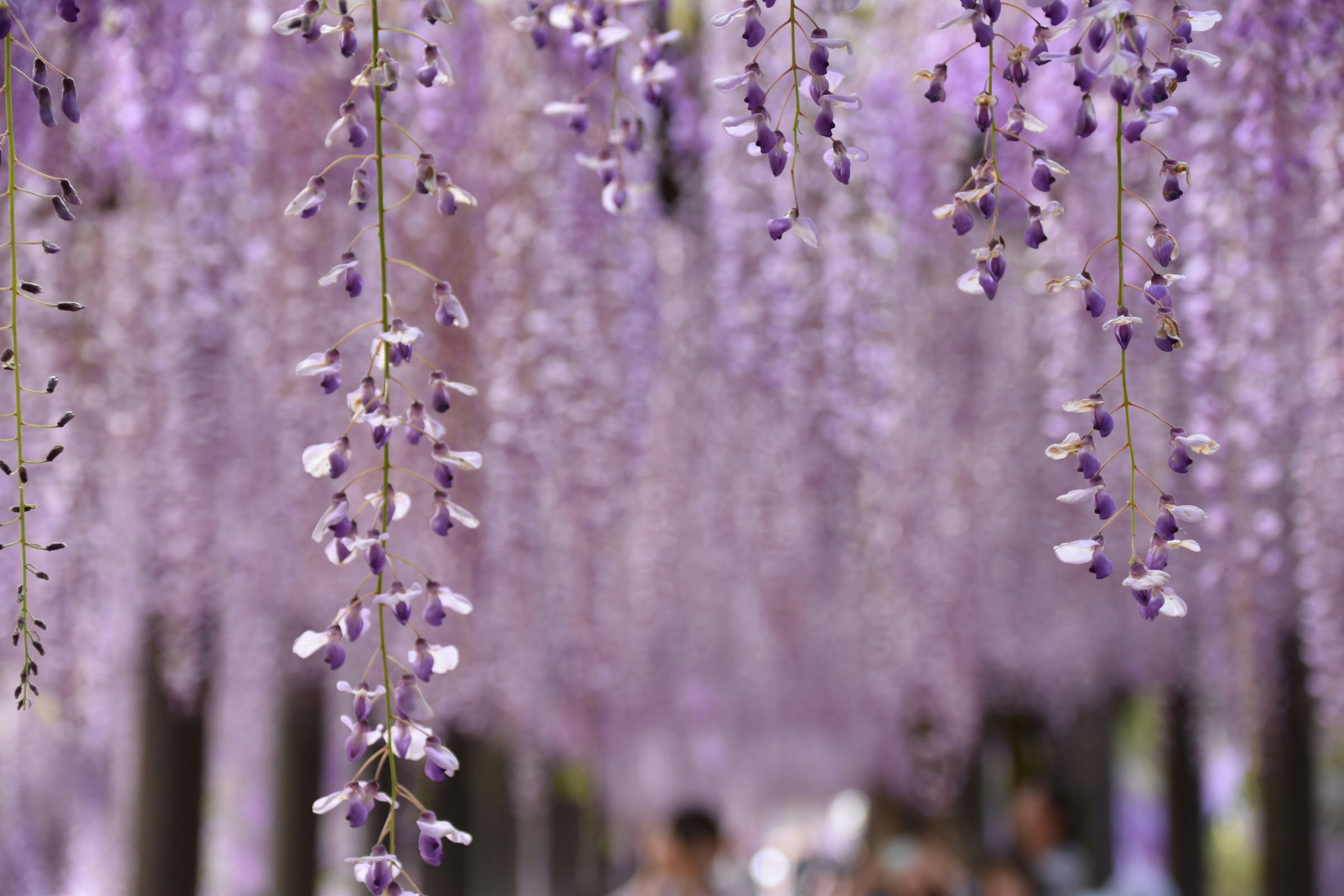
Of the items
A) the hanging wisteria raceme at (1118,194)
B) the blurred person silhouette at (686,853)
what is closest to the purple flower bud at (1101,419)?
the hanging wisteria raceme at (1118,194)

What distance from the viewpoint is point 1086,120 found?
2.40ft

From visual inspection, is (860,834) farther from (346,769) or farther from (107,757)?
(107,757)

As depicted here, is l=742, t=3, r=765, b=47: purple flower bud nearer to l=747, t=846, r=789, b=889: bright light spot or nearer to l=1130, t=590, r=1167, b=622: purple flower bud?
l=1130, t=590, r=1167, b=622: purple flower bud

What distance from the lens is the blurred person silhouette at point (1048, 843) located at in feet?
14.2

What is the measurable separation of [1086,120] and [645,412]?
1806 millimetres

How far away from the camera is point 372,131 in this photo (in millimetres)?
1968

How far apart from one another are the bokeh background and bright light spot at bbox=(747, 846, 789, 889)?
514cm

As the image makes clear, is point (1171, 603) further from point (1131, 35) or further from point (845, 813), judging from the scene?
point (845, 813)

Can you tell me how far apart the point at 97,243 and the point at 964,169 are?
1.97 metres

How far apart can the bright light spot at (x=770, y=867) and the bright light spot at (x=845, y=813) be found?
1.98 ft

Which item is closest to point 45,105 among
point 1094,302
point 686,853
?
point 1094,302

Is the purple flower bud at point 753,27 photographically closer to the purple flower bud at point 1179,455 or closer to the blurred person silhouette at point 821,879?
the purple flower bud at point 1179,455

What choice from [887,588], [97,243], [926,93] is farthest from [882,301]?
[926,93]

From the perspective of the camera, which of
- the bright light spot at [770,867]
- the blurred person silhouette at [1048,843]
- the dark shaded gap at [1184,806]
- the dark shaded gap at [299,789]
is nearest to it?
the blurred person silhouette at [1048,843]
